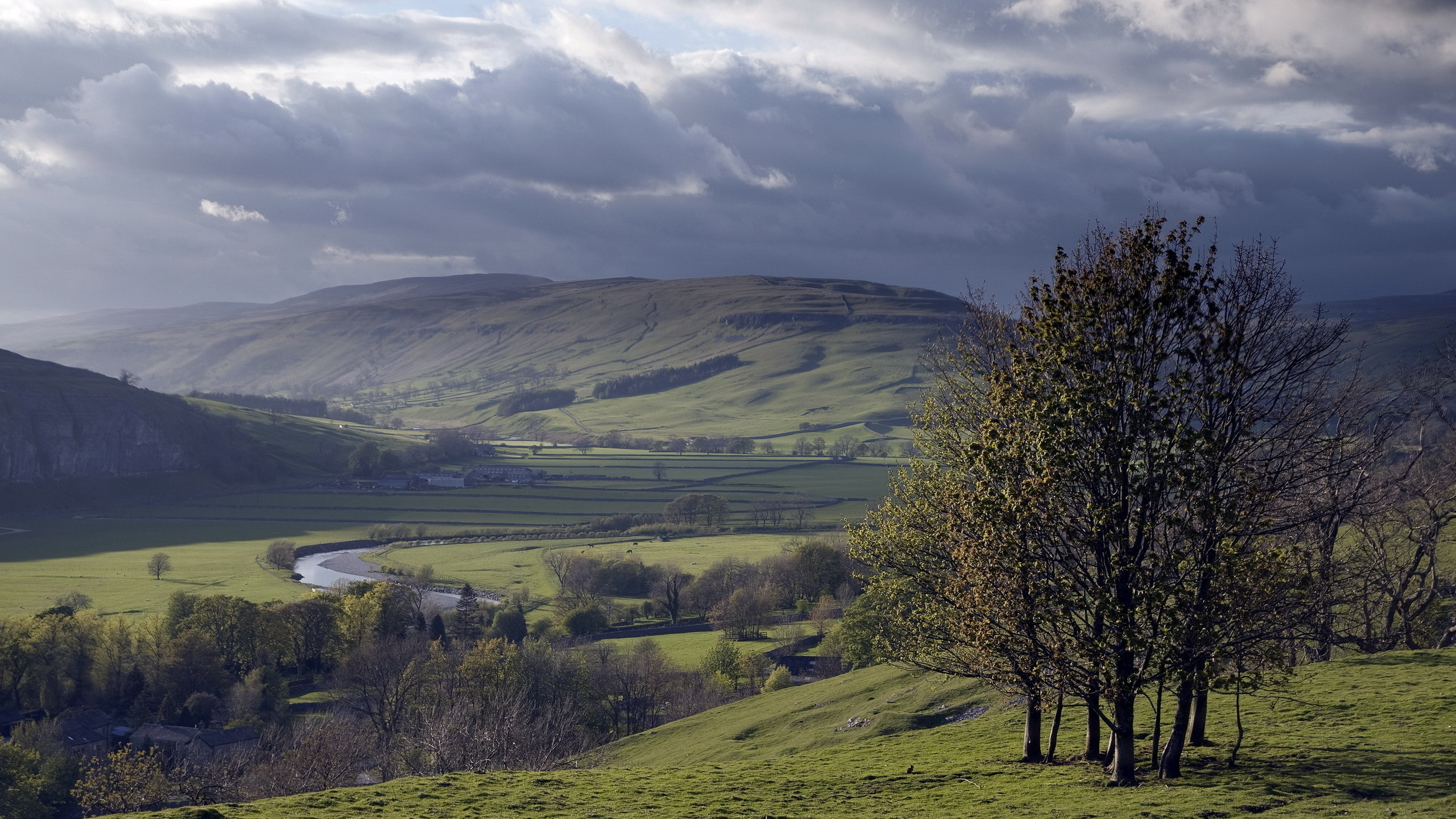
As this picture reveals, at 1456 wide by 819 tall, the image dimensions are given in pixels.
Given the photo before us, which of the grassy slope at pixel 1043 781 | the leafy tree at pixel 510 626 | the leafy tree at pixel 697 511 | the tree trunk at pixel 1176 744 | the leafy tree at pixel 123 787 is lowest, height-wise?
the leafy tree at pixel 510 626

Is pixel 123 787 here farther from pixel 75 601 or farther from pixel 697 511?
pixel 697 511

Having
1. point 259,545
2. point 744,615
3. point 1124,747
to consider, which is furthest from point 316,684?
point 1124,747

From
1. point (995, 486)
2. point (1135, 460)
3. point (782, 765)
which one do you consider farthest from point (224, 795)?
point (1135, 460)

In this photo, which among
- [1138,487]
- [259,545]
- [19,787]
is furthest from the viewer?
[259,545]

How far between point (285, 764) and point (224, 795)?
2910 millimetres

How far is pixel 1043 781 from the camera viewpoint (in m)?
24.0

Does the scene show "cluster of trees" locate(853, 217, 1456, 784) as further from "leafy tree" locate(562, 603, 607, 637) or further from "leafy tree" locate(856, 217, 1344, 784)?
"leafy tree" locate(562, 603, 607, 637)

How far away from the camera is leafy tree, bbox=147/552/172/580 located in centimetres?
13038

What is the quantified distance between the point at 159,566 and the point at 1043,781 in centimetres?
13880

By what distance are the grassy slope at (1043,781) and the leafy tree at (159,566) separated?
123 meters

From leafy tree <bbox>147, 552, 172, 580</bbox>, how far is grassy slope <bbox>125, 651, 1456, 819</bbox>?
123 meters

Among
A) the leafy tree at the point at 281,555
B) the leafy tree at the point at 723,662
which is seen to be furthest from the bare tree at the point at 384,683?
the leafy tree at the point at 281,555

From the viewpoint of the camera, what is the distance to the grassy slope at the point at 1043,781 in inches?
801

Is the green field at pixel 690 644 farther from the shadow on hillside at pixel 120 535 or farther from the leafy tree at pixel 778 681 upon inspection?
the shadow on hillside at pixel 120 535
